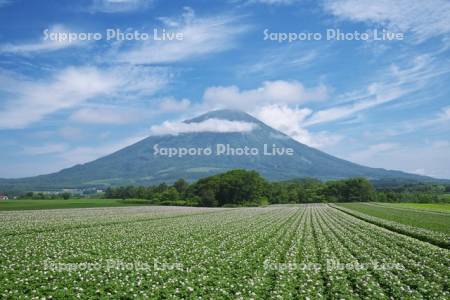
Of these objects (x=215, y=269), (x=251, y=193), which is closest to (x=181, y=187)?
(x=251, y=193)

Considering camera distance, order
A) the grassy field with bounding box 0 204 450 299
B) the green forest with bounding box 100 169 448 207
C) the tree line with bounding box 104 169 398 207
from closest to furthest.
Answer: the grassy field with bounding box 0 204 450 299, the tree line with bounding box 104 169 398 207, the green forest with bounding box 100 169 448 207

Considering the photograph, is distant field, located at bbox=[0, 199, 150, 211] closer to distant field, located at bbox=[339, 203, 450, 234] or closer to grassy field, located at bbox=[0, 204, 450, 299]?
grassy field, located at bbox=[0, 204, 450, 299]

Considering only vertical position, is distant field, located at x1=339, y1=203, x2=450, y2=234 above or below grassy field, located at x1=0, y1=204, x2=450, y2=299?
below

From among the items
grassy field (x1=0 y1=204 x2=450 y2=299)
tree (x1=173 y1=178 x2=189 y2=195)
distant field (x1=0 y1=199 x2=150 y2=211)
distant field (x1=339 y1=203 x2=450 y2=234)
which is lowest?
distant field (x1=339 y1=203 x2=450 y2=234)

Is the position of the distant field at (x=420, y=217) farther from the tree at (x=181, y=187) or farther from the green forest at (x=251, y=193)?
the tree at (x=181, y=187)

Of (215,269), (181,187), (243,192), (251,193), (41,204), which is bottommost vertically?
(41,204)

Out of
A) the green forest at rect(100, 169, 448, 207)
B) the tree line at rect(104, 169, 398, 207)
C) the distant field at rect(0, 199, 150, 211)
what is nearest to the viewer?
the distant field at rect(0, 199, 150, 211)

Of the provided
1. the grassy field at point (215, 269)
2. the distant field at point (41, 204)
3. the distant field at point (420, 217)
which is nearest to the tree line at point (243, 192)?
the distant field at point (41, 204)

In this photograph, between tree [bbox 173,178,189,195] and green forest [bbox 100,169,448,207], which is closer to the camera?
green forest [bbox 100,169,448,207]

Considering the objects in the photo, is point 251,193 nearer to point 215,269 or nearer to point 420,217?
point 420,217

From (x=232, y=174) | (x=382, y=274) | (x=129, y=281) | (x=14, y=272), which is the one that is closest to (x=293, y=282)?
(x=382, y=274)

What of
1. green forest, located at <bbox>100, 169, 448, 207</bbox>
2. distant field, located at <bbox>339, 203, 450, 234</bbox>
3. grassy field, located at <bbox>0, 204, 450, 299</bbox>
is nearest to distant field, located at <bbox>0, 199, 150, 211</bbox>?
green forest, located at <bbox>100, 169, 448, 207</bbox>

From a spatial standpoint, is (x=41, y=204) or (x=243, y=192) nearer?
(x=41, y=204)
